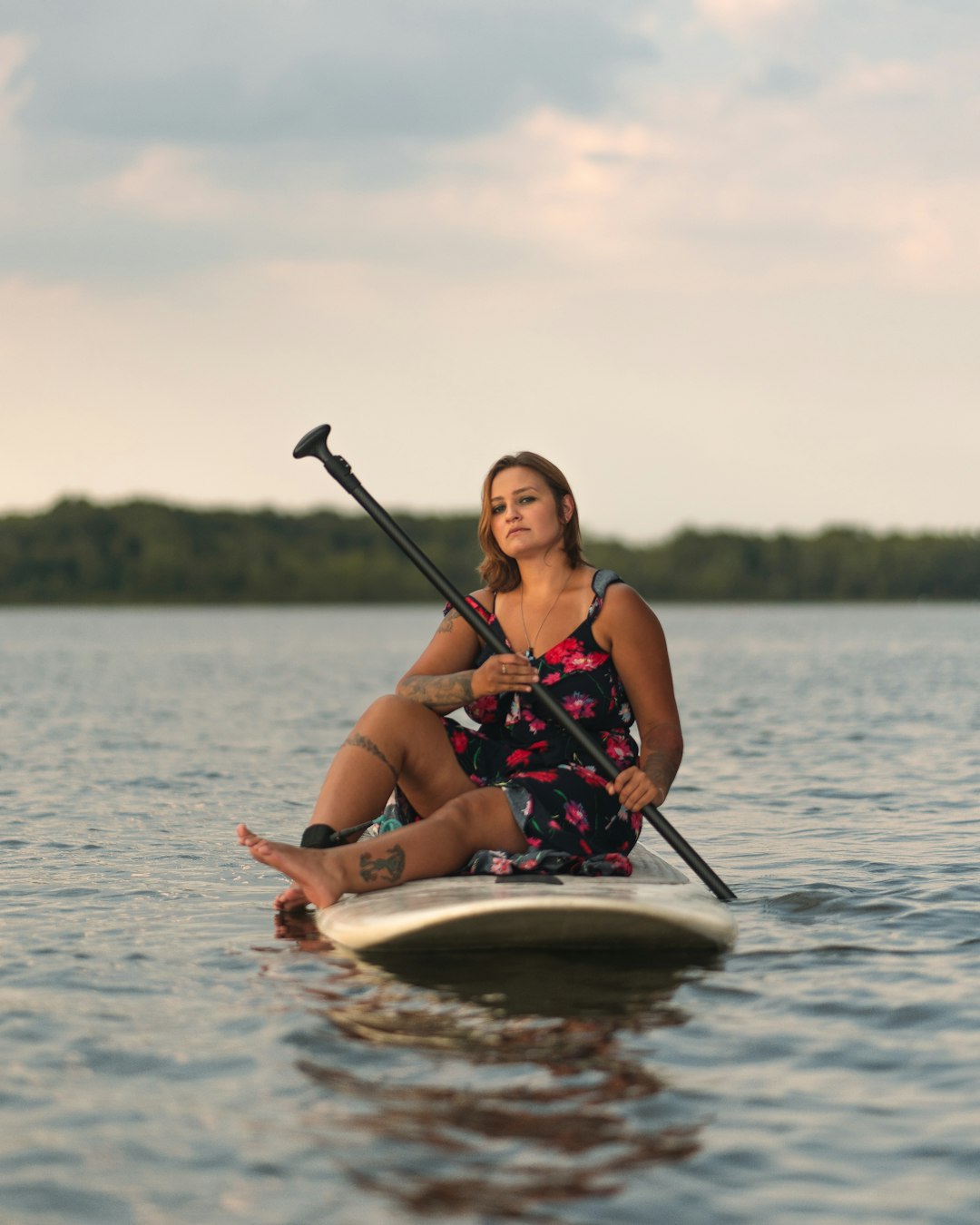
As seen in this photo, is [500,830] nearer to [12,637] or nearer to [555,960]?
[555,960]

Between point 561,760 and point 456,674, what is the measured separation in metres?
0.59

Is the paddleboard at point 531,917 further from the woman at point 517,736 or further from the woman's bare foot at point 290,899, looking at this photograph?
the woman's bare foot at point 290,899

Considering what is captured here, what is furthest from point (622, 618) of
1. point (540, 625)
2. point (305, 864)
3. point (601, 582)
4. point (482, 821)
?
point (305, 864)

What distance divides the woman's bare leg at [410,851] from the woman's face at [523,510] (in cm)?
102

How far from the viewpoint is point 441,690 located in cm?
617

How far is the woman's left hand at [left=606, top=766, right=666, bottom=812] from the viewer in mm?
5984

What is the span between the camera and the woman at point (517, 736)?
6.01m

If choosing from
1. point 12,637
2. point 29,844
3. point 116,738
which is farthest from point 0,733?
point 12,637

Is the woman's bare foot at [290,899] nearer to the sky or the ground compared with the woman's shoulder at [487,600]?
nearer to the ground

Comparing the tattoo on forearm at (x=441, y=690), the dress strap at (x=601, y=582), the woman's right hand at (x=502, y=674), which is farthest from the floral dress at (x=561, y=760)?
the woman's right hand at (x=502, y=674)

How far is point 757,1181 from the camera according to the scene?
374 cm

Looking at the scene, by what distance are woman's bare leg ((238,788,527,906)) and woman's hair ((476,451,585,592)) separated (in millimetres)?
942

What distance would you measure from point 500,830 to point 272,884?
2.14m

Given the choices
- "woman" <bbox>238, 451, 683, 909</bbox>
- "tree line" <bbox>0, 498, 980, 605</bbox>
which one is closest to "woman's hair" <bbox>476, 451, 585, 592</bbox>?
"woman" <bbox>238, 451, 683, 909</bbox>
